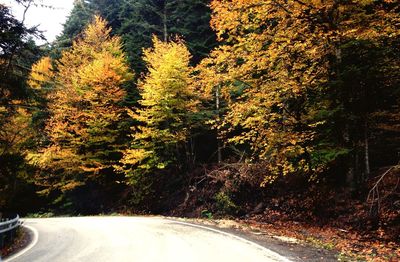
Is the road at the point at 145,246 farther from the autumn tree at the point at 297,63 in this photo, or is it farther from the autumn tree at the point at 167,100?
the autumn tree at the point at 167,100

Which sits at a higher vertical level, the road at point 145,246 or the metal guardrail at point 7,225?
the metal guardrail at point 7,225

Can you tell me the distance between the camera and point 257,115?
13.0m

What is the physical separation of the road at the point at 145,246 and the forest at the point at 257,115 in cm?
365

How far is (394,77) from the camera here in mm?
11633

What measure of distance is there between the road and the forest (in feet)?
12.0

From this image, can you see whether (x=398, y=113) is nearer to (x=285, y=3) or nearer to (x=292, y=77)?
(x=292, y=77)

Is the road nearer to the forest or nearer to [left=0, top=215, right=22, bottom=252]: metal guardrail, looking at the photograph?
[left=0, top=215, right=22, bottom=252]: metal guardrail

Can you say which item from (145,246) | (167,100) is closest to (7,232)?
(145,246)

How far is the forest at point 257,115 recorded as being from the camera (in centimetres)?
1169

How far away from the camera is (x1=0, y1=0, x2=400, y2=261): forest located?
1169cm

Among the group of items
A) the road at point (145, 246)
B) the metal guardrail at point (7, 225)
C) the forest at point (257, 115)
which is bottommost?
the road at point (145, 246)

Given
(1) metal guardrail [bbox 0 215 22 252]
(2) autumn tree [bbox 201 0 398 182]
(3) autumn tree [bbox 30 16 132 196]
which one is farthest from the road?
(3) autumn tree [bbox 30 16 132 196]

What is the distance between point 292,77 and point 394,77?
11.3ft

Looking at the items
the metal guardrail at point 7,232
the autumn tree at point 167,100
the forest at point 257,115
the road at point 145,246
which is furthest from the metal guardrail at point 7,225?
the autumn tree at point 167,100
